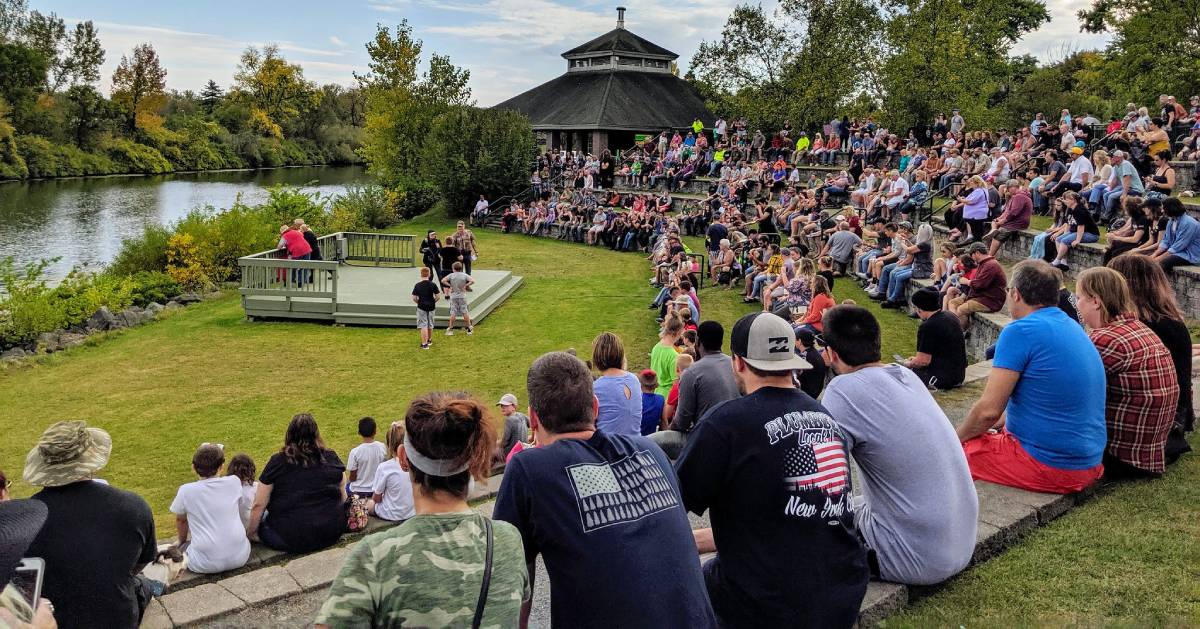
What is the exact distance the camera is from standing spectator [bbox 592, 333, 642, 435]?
5.80m

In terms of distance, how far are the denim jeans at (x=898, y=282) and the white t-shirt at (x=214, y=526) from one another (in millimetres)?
11499

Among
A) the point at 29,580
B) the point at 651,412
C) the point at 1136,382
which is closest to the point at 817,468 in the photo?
the point at 29,580

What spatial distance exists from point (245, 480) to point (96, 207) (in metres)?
48.4

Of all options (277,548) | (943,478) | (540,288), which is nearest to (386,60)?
(540,288)

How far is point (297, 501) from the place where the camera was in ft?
19.6

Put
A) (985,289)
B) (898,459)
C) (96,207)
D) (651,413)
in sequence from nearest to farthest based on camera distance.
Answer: (898,459) < (651,413) < (985,289) < (96,207)

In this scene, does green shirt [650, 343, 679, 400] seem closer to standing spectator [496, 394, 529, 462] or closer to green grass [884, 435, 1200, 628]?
standing spectator [496, 394, 529, 462]

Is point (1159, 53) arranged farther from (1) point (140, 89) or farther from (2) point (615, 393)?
(1) point (140, 89)

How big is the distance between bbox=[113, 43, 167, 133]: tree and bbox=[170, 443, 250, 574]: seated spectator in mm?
83341

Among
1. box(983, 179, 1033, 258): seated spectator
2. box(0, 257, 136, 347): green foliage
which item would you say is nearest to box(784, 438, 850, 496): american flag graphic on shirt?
box(983, 179, 1033, 258): seated spectator

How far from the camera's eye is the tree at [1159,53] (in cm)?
2670

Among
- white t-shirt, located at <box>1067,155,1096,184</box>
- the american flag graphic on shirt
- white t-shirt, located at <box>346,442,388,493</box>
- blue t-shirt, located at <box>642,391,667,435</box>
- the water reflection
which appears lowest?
the water reflection

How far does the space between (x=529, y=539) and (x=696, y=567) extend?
54 centimetres

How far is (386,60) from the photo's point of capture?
40.8 m
